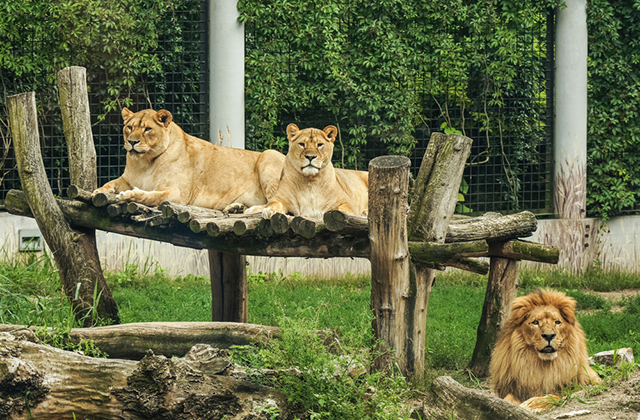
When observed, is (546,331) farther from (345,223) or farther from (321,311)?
(321,311)

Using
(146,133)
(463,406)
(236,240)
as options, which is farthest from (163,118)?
(463,406)

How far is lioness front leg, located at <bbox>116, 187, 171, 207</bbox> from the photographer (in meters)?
5.19

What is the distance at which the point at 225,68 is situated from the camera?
8.76m

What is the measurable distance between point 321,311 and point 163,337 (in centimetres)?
225

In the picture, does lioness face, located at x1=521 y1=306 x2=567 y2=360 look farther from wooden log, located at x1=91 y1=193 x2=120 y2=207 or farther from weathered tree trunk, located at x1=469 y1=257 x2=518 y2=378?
wooden log, located at x1=91 y1=193 x2=120 y2=207

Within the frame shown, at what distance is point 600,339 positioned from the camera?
6645 mm

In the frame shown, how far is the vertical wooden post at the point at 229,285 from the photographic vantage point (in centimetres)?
633

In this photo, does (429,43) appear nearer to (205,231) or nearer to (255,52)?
(255,52)

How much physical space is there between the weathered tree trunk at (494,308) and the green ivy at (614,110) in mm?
4789

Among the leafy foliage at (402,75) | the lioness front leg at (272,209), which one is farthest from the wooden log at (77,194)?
the leafy foliage at (402,75)

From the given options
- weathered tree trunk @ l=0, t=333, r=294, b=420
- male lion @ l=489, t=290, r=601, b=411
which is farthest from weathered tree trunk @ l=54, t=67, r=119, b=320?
male lion @ l=489, t=290, r=601, b=411

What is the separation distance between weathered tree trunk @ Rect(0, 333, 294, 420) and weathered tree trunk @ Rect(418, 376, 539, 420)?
80cm

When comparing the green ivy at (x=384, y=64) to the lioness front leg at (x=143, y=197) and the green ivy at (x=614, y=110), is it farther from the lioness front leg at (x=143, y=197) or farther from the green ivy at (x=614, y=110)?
the lioness front leg at (x=143, y=197)

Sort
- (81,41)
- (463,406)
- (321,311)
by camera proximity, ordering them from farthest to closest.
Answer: (81,41) → (321,311) → (463,406)
